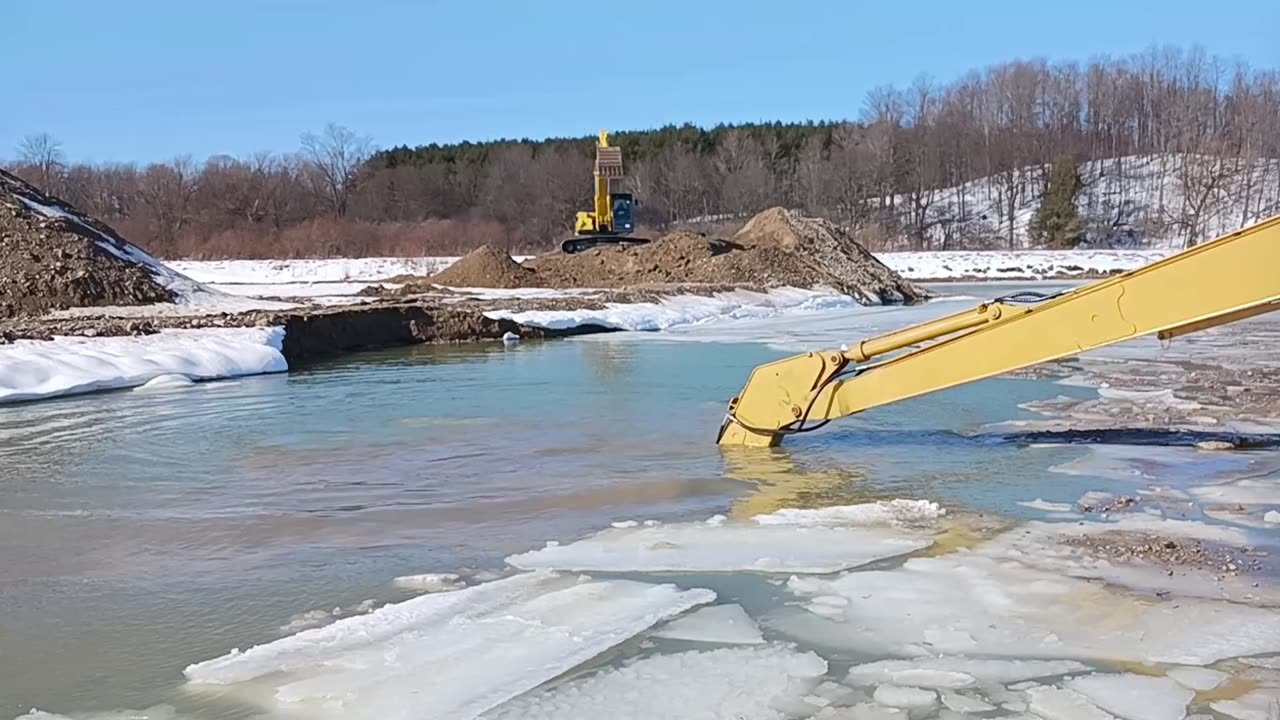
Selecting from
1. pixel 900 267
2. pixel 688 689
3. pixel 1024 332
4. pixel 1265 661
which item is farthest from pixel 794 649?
pixel 900 267

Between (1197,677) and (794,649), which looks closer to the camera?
(1197,677)

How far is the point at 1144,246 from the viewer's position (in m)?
74.3

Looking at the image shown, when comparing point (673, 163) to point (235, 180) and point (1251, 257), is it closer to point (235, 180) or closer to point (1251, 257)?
point (235, 180)

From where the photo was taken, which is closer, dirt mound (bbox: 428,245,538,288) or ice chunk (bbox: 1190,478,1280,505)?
ice chunk (bbox: 1190,478,1280,505)

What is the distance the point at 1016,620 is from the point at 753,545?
156cm

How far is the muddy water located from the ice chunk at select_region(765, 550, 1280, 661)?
1.55 metres

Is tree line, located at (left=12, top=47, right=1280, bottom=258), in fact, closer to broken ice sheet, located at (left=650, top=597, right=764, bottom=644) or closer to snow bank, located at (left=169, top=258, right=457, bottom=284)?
snow bank, located at (left=169, top=258, right=457, bottom=284)

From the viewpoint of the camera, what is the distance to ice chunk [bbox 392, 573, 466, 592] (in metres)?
5.22

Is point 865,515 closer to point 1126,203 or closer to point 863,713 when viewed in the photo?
point 863,713

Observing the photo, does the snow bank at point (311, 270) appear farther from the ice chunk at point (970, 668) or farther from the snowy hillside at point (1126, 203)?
the ice chunk at point (970, 668)

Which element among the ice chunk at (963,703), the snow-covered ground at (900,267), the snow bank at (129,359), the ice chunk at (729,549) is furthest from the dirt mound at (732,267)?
the ice chunk at (963,703)

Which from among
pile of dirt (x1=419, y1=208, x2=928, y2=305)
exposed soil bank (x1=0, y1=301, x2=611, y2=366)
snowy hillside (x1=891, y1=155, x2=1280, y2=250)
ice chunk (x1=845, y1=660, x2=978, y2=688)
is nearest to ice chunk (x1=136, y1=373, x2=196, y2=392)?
exposed soil bank (x1=0, y1=301, x2=611, y2=366)

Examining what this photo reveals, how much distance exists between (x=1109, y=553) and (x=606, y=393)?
725cm

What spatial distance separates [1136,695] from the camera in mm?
3752
